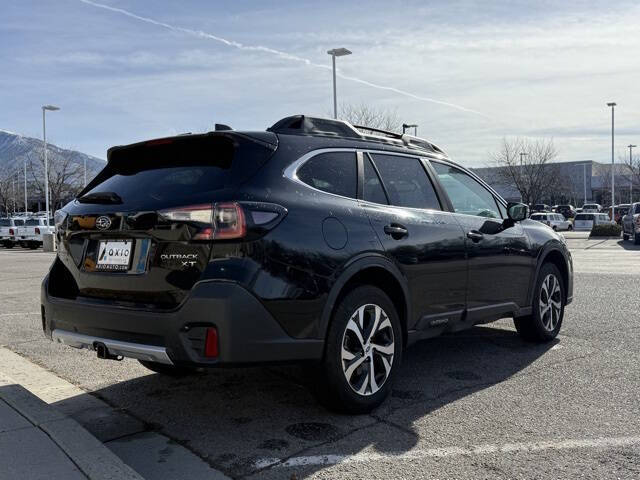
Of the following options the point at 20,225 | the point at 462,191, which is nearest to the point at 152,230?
the point at 462,191

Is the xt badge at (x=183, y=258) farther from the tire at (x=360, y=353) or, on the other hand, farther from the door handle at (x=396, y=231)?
the door handle at (x=396, y=231)

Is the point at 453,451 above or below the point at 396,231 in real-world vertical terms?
below

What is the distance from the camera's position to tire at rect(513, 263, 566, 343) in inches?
242

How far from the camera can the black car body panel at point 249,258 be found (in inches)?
139

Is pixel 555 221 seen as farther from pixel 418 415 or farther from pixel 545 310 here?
pixel 418 415

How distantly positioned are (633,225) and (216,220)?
1024 inches

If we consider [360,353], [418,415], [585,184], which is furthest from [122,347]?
[585,184]

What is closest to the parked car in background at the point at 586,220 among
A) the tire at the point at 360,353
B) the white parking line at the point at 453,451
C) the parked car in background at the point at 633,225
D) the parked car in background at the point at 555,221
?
the parked car in background at the point at 555,221

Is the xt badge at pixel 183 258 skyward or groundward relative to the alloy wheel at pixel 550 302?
skyward

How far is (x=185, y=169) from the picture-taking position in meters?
4.00

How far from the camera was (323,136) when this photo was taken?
4477mm

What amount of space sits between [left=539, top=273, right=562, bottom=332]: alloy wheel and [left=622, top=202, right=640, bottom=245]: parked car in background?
66.2 feet

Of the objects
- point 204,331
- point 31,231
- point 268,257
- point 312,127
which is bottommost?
point 31,231

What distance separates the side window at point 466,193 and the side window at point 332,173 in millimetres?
1159
